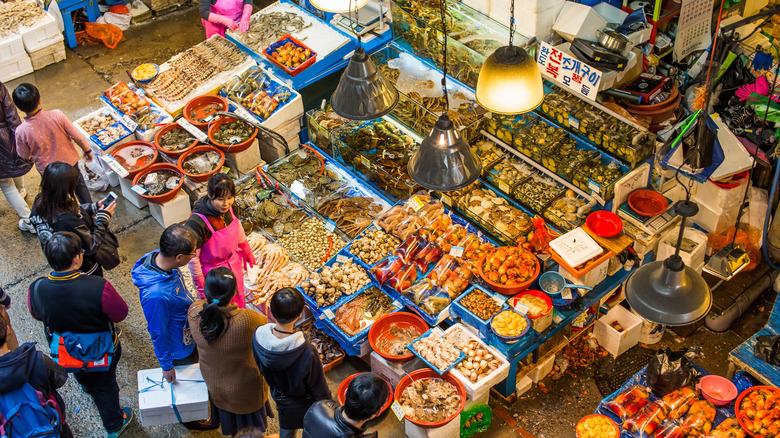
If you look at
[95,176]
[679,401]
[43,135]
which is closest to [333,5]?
[43,135]

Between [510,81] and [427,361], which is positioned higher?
[510,81]

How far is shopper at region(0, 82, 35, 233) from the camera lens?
6.68 metres

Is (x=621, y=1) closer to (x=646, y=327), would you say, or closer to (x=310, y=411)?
(x=646, y=327)

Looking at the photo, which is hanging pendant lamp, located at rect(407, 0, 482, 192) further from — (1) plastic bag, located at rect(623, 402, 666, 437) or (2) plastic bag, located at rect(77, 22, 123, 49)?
(2) plastic bag, located at rect(77, 22, 123, 49)

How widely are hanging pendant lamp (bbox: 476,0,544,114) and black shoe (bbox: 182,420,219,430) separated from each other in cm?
349

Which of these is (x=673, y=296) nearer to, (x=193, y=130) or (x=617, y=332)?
(x=617, y=332)

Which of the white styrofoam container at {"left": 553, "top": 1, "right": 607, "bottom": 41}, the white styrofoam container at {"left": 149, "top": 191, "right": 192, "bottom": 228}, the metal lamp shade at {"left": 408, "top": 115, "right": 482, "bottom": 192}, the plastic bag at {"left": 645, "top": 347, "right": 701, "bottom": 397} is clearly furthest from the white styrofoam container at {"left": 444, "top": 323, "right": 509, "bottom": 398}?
the white styrofoam container at {"left": 149, "top": 191, "right": 192, "bottom": 228}

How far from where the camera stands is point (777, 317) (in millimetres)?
5578

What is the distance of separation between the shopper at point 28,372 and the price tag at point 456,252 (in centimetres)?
324

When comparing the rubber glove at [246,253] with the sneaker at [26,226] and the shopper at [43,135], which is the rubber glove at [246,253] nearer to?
the shopper at [43,135]

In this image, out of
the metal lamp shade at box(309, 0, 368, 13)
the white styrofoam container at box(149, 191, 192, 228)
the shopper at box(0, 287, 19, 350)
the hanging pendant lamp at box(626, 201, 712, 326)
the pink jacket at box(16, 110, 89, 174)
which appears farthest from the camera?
the white styrofoam container at box(149, 191, 192, 228)

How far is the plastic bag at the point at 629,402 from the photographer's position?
534 cm

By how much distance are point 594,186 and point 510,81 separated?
2.24 m

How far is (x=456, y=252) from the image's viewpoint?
622cm
